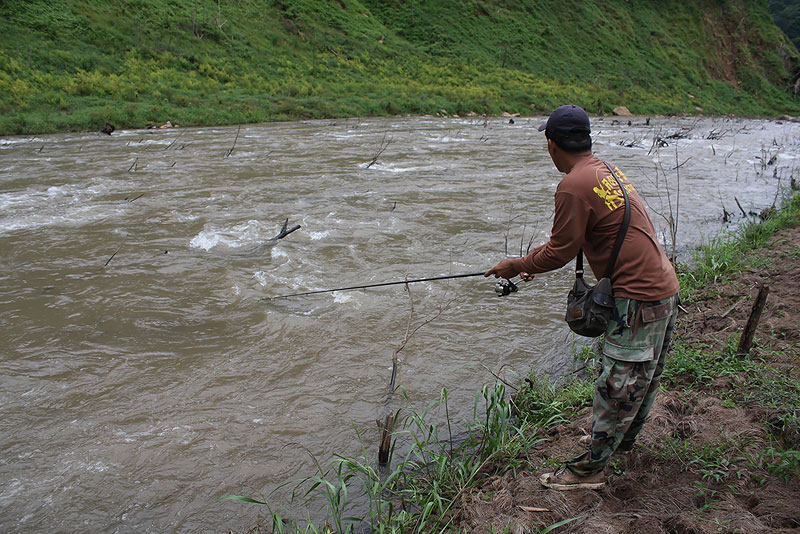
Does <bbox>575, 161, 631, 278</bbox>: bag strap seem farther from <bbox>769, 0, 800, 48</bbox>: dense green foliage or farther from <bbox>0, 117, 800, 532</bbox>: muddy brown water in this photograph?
<bbox>769, 0, 800, 48</bbox>: dense green foliage

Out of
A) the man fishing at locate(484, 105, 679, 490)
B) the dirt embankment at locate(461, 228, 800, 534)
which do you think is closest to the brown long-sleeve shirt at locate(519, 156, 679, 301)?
the man fishing at locate(484, 105, 679, 490)

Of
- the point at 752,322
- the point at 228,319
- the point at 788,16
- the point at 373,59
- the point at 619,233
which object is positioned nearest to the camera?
the point at 619,233

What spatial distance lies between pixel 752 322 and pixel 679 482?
1473 millimetres

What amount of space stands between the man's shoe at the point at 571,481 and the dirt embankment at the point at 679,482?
0.03m

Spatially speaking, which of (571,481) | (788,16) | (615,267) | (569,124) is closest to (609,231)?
(615,267)

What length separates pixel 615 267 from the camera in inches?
94.2

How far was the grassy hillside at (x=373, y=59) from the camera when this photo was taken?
19.9 metres

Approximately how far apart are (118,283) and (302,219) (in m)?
3.08

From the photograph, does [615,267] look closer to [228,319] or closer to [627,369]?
[627,369]

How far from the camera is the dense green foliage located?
67.8 m

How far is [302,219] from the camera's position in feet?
26.8

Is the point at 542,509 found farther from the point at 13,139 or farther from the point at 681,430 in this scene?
the point at 13,139

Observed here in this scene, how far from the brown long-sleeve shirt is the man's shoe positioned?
0.97 m

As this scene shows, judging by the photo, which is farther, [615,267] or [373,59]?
[373,59]
